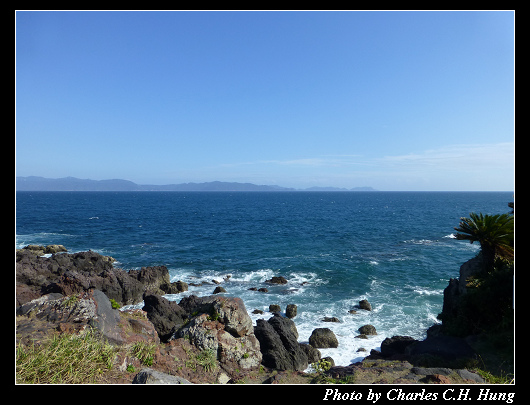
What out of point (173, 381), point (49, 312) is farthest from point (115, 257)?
point (173, 381)

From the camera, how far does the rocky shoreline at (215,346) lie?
32.4 feet

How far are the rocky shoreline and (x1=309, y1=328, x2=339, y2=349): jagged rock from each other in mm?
62

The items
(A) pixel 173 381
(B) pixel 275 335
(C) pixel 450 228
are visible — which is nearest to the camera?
(A) pixel 173 381

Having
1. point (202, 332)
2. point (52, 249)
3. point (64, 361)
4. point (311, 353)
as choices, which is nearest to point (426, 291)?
point (311, 353)

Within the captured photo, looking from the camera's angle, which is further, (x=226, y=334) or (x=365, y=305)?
(x=365, y=305)

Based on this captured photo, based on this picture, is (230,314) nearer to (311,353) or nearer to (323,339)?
(311,353)

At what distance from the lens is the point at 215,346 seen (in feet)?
41.5

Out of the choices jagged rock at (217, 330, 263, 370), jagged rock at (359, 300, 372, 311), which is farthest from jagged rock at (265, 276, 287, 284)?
jagged rock at (217, 330, 263, 370)

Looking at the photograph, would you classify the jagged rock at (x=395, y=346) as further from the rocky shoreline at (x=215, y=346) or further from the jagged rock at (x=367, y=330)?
the jagged rock at (x=367, y=330)

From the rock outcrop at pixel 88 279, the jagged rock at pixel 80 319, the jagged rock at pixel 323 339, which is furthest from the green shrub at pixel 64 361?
the jagged rock at pixel 323 339

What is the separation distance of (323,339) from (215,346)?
1005cm
